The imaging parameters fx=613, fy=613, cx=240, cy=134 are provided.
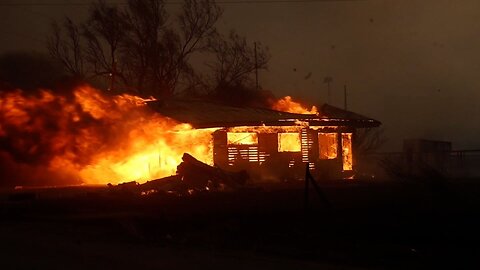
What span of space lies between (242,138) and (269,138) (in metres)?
1.34

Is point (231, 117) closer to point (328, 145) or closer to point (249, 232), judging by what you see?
point (328, 145)

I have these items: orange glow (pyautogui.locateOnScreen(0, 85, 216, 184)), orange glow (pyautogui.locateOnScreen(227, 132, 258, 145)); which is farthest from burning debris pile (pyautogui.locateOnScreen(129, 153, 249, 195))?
orange glow (pyautogui.locateOnScreen(227, 132, 258, 145))

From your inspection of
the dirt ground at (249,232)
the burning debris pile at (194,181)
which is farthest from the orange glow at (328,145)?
the dirt ground at (249,232)

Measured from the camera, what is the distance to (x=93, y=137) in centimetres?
2811

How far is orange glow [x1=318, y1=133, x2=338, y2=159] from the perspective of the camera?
1240 inches

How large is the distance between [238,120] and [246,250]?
670 inches

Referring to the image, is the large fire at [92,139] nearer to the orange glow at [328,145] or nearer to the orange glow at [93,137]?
the orange glow at [93,137]

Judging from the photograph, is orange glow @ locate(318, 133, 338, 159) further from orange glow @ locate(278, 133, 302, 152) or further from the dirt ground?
the dirt ground


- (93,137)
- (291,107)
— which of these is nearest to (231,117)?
(93,137)

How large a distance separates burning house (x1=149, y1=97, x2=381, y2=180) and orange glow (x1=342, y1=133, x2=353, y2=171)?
47cm

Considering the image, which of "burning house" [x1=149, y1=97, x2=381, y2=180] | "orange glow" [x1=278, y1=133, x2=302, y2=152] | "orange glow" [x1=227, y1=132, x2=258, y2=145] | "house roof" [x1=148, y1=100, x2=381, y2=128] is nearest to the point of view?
"house roof" [x1=148, y1=100, x2=381, y2=128]

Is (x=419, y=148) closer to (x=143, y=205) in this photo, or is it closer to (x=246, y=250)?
(x=143, y=205)

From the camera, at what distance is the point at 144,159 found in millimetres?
29219

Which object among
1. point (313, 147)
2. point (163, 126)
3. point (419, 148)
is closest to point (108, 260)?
point (163, 126)
